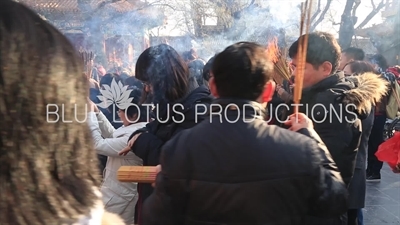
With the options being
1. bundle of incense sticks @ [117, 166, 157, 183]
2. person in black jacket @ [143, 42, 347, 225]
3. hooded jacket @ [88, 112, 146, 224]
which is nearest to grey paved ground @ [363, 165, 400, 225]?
hooded jacket @ [88, 112, 146, 224]

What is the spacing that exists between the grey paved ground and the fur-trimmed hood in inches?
92.3

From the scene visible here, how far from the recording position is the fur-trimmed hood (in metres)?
2.46

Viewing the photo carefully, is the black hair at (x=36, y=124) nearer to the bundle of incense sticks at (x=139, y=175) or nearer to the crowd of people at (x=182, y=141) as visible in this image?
the crowd of people at (x=182, y=141)

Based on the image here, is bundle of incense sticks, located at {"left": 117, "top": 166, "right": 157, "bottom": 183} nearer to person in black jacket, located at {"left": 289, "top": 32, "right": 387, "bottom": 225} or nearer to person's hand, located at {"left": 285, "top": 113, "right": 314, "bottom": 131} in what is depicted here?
person's hand, located at {"left": 285, "top": 113, "right": 314, "bottom": 131}

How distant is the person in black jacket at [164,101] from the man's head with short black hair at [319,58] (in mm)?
614

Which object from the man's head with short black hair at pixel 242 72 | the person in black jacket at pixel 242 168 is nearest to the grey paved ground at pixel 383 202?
the person in black jacket at pixel 242 168

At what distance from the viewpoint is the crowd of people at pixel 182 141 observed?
2.84ft

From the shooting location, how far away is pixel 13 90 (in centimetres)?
85

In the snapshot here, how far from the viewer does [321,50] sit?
8.53 ft

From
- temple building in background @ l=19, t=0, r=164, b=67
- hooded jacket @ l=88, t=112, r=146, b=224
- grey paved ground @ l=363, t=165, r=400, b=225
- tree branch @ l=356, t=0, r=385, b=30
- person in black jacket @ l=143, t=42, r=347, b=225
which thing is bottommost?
grey paved ground @ l=363, t=165, r=400, b=225

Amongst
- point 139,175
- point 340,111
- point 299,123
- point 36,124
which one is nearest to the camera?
point 36,124

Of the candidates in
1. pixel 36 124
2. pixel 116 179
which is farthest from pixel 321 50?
pixel 36 124

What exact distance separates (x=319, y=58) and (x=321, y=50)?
60 millimetres

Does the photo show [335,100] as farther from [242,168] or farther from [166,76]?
[242,168]
